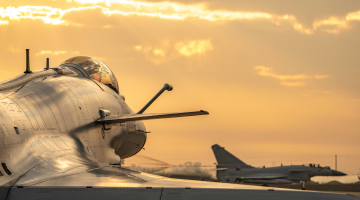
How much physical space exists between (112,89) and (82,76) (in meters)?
1.44

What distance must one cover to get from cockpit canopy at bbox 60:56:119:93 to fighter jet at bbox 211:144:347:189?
45993 mm

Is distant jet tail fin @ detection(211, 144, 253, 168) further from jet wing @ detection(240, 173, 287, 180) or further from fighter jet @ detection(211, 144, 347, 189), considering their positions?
jet wing @ detection(240, 173, 287, 180)

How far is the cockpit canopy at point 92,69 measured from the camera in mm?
13680

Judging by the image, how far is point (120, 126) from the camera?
41.9 ft

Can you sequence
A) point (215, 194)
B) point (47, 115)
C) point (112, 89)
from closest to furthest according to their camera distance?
point (215, 194)
point (47, 115)
point (112, 89)

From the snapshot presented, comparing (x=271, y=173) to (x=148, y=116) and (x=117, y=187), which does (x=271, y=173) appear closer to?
(x=148, y=116)

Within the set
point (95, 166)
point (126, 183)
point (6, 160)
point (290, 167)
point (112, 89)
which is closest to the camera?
point (126, 183)

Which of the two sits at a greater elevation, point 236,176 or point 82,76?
point 82,76

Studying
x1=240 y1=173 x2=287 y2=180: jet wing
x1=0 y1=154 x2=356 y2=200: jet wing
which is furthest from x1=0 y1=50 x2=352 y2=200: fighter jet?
x1=240 y1=173 x2=287 y2=180: jet wing

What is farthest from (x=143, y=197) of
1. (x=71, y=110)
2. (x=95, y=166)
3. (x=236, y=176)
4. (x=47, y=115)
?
(x=236, y=176)

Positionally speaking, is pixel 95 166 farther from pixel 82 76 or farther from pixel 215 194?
pixel 82 76

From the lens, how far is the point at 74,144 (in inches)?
377

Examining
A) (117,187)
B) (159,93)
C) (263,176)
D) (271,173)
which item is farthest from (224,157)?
(117,187)

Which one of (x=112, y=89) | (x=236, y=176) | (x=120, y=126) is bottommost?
(x=236, y=176)
